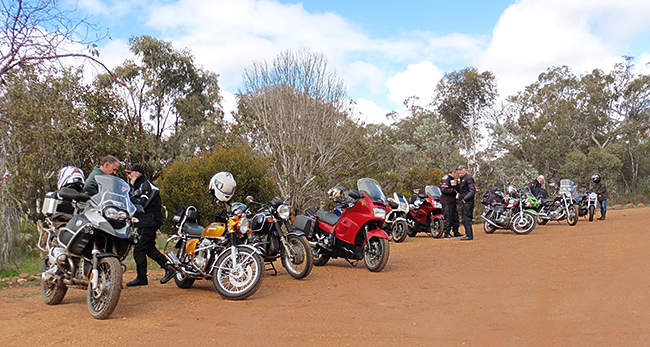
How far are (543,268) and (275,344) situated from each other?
212 inches

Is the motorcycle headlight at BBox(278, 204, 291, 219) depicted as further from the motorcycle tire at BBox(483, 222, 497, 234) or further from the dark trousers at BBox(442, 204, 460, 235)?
the motorcycle tire at BBox(483, 222, 497, 234)

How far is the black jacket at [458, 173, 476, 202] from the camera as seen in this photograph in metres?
13.3

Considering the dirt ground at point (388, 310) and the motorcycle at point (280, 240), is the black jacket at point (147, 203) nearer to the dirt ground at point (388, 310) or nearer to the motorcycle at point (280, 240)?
the dirt ground at point (388, 310)

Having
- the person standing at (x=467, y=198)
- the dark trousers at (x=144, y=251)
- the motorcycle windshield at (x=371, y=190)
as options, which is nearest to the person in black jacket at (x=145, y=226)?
the dark trousers at (x=144, y=251)

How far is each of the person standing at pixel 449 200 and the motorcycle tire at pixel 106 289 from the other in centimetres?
997

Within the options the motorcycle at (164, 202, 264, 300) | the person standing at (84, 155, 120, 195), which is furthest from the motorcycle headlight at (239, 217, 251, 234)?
the person standing at (84, 155, 120, 195)

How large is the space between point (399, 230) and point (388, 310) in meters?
8.15

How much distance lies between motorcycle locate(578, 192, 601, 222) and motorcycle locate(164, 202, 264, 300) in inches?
606

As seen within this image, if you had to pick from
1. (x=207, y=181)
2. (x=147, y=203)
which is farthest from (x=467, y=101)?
(x=147, y=203)

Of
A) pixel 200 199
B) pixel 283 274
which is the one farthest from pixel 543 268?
pixel 200 199

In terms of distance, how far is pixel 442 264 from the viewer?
9.20m

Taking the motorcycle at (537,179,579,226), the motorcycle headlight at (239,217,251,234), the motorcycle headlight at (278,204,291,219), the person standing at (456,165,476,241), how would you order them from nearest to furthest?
the motorcycle headlight at (239,217,251,234)
the motorcycle headlight at (278,204,291,219)
the person standing at (456,165,476,241)
the motorcycle at (537,179,579,226)

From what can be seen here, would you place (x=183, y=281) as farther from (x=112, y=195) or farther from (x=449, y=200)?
(x=449, y=200)

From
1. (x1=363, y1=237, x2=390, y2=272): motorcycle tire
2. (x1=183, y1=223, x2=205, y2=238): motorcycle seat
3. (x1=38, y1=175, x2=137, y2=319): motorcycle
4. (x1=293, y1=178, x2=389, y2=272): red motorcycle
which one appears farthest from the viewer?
(x1=293, y1=178, x2=389, y2=272): red motorcycle
